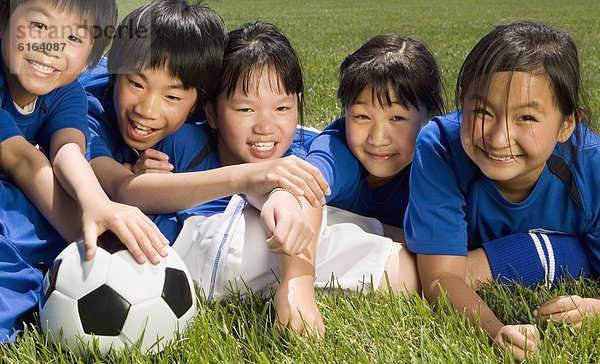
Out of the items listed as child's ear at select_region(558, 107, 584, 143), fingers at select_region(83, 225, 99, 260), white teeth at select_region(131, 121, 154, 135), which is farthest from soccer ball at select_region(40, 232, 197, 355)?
child's ear at select_region(558, 107, 584, 143)

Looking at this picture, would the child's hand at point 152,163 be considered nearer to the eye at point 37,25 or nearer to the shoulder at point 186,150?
the shoulder at point 186,150

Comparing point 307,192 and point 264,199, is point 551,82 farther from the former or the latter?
point 264,199

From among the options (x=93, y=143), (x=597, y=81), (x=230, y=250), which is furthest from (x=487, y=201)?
(x=597, y=81)

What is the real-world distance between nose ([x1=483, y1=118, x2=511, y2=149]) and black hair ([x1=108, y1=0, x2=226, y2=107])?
122cm

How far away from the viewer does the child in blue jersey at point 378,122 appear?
9.55 ft

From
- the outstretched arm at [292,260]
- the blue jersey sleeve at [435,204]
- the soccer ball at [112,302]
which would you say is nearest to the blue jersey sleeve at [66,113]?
the soccer ball at [112,302]

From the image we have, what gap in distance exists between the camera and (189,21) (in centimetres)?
293

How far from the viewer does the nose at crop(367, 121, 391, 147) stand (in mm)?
2883

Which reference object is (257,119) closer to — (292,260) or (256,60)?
(256,60)

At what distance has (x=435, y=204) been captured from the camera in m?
2.51

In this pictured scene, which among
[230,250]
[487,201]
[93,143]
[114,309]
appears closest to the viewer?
[114,309]

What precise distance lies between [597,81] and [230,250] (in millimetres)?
5438

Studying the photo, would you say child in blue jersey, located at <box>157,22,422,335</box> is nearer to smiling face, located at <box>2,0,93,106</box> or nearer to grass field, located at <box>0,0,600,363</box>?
grass field, located at <box>0,0,600,363</box>

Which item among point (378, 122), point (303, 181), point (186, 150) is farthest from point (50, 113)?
point (378, 122)
